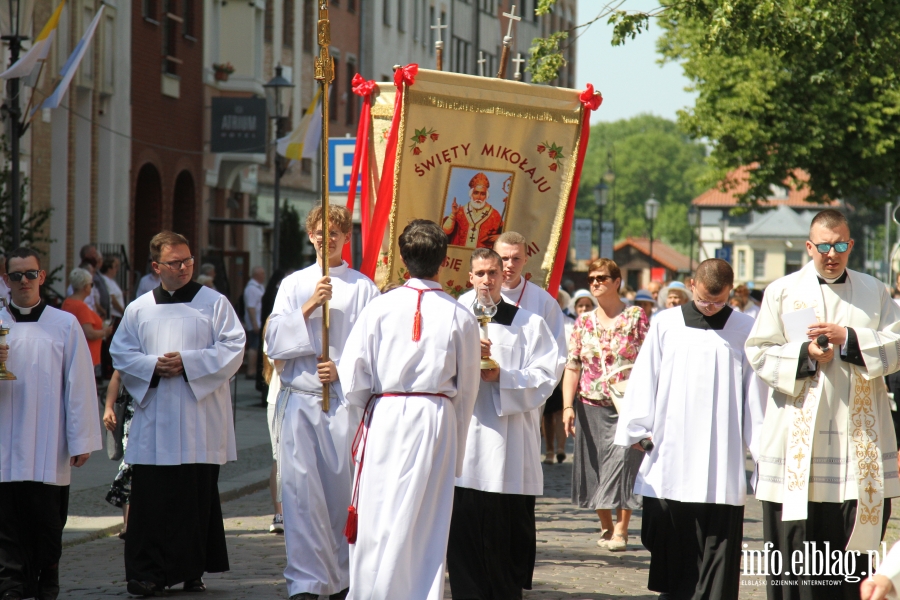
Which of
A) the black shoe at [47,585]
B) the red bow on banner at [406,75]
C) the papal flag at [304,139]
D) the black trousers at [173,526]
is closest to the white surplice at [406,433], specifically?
the black trousers at [173,526]

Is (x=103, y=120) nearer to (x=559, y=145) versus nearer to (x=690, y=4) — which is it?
(x=690, y=4)

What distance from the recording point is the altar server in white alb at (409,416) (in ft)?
21.0

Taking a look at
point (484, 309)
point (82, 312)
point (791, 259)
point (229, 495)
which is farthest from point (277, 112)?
point (791, 259)

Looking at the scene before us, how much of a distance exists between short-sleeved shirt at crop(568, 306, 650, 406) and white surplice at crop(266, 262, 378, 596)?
2899 millimetres

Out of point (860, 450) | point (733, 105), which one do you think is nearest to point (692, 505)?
point (860, 450)

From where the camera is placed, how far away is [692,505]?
7734 mm

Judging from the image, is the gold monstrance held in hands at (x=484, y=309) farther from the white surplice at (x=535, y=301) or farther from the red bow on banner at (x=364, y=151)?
the red bow on banner at (x=364, y=151)

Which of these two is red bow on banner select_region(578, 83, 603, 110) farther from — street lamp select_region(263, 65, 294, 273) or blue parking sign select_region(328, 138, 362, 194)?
street lamp select_region(263, 65, 294, 273)

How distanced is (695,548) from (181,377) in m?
3.16

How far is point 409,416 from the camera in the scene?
643cm

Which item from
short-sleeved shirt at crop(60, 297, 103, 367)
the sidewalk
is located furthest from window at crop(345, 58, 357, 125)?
short-sleeved shirt at crop(60, 297, 103, 367)

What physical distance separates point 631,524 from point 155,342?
189 inches

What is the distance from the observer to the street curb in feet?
32.4

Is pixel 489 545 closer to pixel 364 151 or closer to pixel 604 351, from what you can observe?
pixel 364 151
